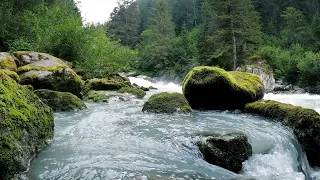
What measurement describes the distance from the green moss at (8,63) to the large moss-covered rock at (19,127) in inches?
275

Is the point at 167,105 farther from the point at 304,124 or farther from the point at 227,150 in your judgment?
the point at 227,150

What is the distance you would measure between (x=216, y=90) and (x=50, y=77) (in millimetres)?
6700

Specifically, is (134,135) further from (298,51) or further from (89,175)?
(298,51)

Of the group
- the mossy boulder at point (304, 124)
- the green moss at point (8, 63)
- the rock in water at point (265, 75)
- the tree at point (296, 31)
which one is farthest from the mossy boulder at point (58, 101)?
the tree at point (296, 31)

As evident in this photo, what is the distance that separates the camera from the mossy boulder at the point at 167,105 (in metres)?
9.57

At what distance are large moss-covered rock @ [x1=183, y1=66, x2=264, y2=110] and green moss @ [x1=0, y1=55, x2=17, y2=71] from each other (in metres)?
7.32

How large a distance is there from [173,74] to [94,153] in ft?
112

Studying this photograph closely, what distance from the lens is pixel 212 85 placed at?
10.6 meters

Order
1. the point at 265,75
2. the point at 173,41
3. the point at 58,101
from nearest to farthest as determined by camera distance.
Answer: the point at 58,101 < the point at 265,75 < the point at 173,41

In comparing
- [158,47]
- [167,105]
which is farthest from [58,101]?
[158,47]

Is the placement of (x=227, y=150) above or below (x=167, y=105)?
below

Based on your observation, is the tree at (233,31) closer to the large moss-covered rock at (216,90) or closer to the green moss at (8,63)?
the large moss-covered rock at (216,90)

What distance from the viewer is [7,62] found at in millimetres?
12156

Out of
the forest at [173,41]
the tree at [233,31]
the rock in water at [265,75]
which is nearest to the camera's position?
the forest at [173,41]
